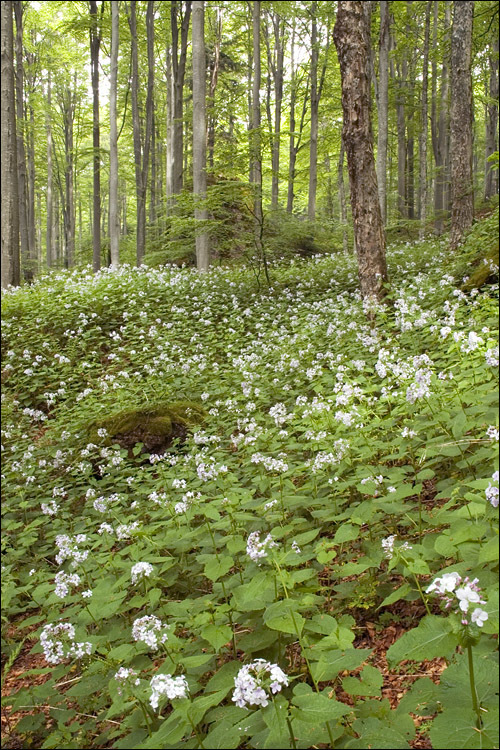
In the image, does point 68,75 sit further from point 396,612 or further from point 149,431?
point 396,612

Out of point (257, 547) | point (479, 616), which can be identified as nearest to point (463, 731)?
point (479, 616)

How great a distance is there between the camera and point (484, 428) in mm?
3113

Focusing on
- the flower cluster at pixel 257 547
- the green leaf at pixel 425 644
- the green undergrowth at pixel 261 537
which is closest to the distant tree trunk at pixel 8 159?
the green undergrowth at pixel 261 537

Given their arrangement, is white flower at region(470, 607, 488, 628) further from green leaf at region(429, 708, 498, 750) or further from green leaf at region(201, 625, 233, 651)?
green leaf at region(201, 625, 233, 651)

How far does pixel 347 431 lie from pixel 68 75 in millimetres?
30612

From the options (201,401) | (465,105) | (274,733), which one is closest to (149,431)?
(201,401)

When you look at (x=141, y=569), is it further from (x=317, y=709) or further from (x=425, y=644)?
(x=425, y=644)

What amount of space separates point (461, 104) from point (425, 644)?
10106 millimetres

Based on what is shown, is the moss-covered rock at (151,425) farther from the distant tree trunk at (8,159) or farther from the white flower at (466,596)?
the distant tree trunk at (8,159)

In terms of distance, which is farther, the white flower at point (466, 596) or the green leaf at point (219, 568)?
the green leaf at point (219, 568)

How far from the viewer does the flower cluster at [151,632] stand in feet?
6.16

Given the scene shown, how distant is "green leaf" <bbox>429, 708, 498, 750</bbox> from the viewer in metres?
1.29

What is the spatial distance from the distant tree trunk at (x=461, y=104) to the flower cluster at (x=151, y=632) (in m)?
9.45

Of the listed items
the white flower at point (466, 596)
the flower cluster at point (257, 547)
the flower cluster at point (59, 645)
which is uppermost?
the white flower at point (466, 596)
